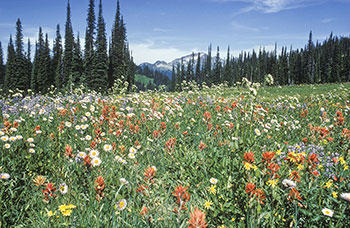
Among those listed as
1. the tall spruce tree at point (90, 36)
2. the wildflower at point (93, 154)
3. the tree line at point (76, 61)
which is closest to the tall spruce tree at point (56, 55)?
the tree line at point (76, 61)

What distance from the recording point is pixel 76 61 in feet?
172

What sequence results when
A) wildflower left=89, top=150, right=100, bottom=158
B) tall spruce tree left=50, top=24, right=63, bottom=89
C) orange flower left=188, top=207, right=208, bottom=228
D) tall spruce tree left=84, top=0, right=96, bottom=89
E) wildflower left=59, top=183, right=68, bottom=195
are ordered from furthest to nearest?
1. tall spruce tree left=50, top=24, right=63, bottom=89
2. tall spruce tree left=84, top=0, right=96, bottom=89
3. wildflower left=89, top=150, right=100, bottom=158
4. wildflower left=59, top=183, right=68, bottom=195
5. orange flower left=188, top=207, right=208, bottom=228

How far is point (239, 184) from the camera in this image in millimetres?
2512

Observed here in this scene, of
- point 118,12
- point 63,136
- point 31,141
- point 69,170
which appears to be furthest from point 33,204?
point 118,12

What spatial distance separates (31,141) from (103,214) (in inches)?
92.8

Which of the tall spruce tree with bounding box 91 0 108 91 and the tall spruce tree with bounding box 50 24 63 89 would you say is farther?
the tall spruce tree with bounding box 50 24 63 89

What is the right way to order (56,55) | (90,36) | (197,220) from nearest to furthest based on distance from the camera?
(197,220) < (90,36) < (56,55)

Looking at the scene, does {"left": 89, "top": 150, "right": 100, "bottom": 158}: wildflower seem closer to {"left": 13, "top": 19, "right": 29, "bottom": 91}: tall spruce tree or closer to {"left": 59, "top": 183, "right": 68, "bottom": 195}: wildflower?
{"left": 59, "top": 183, "right": 68, "bottom": 195}: wildflower

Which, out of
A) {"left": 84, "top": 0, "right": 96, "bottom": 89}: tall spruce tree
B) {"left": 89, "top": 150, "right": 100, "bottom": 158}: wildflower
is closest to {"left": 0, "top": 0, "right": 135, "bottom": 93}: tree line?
{"left": 84, "top": 0, "right": 96, "bottom": 89}: tall spruce tree

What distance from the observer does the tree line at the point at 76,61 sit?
45.3 meters

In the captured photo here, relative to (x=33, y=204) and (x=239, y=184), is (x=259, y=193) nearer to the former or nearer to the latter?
(x=239, y=184)

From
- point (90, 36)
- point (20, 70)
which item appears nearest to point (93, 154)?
point (90, 36)

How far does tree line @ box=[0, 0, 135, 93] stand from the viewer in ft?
149

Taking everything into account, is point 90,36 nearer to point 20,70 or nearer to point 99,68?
point 99,68
